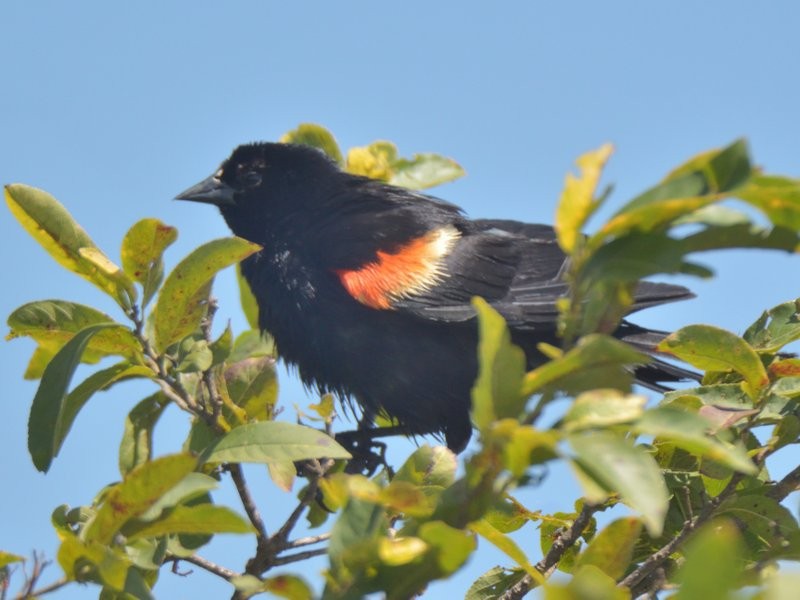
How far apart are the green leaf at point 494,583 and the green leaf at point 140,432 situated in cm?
87

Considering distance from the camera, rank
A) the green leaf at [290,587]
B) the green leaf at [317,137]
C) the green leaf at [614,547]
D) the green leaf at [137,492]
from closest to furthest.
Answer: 1. the green leaf at [290,587]
2. the green leaf at [137,492]
3. the green leaf at [614,547]
4. the green leaf at [317,137]

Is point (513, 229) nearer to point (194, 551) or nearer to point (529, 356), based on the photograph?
point (529, 356)

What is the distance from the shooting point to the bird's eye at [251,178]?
4.85 m

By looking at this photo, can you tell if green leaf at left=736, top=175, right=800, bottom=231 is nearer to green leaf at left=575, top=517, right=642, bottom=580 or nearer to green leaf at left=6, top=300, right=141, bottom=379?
green leaf at left=575, top=517, right=642, bottom=580

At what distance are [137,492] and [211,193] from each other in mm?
3324

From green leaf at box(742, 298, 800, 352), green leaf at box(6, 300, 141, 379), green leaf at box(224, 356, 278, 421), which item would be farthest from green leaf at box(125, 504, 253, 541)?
green leaf at box(742, 298, 800, 352)

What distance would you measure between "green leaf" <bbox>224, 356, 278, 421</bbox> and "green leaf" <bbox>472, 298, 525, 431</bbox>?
65.2 inches

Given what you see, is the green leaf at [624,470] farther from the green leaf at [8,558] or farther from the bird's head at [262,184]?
the bird's head at [262,184]

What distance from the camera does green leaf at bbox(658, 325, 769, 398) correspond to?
7.11ft

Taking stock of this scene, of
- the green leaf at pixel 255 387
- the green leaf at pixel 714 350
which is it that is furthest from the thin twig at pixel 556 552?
→ the green leaf at pixel 255 387

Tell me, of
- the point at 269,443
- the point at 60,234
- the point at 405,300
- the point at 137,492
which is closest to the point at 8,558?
the point at 137,492

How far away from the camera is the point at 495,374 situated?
1.29 m

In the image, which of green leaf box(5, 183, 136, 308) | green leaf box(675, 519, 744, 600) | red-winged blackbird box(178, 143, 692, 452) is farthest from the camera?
red-winged blackbird box(178, 143, 692, 452)

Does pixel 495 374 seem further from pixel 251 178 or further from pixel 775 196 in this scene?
pixel 251 178
